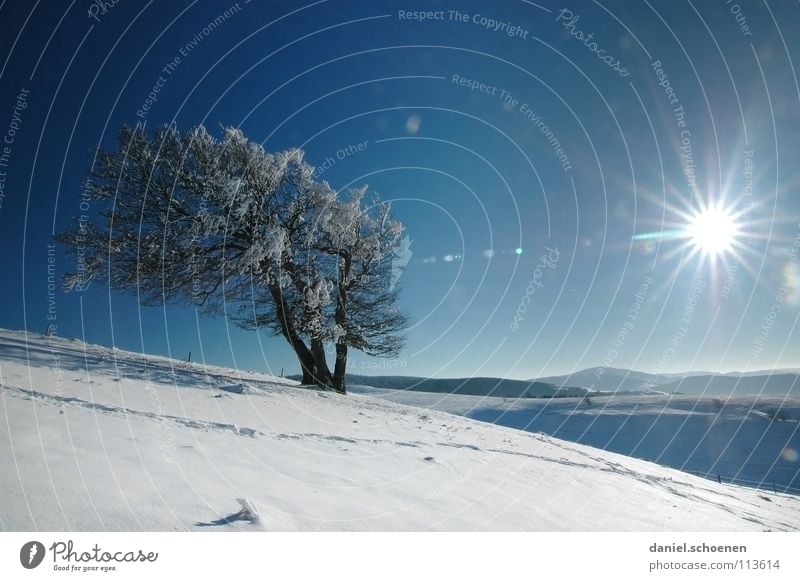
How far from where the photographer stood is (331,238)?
13.4m

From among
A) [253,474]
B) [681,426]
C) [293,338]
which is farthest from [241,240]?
[681,426]

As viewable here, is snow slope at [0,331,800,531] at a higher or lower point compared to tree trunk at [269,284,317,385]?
lower

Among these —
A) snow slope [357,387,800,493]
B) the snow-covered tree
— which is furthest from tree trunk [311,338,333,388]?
snow slope [357,387,800,493]

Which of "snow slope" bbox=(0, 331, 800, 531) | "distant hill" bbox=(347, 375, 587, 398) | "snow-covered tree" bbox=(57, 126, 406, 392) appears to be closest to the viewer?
"snow slope" bbox=(0, 331, 800, 531)

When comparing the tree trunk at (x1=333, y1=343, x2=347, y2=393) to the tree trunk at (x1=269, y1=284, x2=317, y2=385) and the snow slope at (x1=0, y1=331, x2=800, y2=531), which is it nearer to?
the tree trunk at (x1=269, y1=284, x2=317, y2=385)

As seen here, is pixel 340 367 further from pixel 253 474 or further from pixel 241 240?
pixel 253 474

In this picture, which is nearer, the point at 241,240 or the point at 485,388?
the point at 241,240

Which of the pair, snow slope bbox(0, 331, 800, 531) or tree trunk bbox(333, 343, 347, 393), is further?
tree trunk bbox(333, 343, 347, 393)

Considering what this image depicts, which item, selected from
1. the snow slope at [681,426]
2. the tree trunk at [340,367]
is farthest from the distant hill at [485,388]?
Result: the tree trunk at [340,367]

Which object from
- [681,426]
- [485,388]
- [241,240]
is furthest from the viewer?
[485,388]

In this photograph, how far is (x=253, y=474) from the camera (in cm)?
364

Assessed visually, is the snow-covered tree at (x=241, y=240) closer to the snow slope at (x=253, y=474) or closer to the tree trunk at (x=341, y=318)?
→ the tree trunk at (x=341, y=318)

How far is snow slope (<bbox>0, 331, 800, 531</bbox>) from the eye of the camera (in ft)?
9.27

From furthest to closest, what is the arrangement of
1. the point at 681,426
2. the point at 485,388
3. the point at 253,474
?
the point at 485,388 → the point at 681,426 → the point at 253,474
